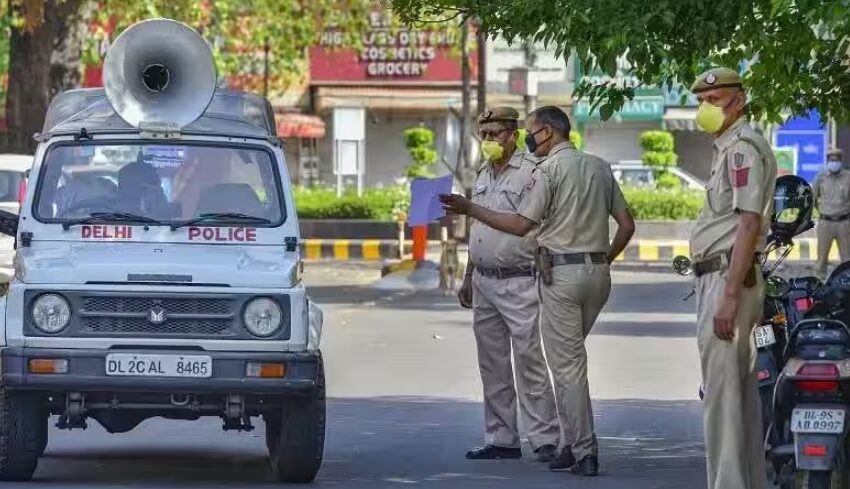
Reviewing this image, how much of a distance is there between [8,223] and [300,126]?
43.7 meters

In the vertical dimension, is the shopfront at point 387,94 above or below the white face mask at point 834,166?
above

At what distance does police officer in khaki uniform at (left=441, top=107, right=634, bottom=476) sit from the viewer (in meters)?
10.8

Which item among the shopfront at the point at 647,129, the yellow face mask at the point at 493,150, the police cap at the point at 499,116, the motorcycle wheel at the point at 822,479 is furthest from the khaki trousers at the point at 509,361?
the shopfront at the point at 647,129

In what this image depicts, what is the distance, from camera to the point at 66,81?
29672mm

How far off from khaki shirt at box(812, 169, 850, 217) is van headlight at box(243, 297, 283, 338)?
19358 millimetres

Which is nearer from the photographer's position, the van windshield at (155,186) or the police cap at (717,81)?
the police cap at (717,81)

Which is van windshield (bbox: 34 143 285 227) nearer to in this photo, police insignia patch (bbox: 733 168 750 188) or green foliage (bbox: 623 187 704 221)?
police insignia patch (bbox: 733 168 750 188)

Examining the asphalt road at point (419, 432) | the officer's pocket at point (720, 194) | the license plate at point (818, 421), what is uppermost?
the officer's pocket at point (720, 194)

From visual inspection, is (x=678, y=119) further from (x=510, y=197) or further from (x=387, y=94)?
(x=510, y=197)

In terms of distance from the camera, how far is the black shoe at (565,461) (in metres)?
10.9

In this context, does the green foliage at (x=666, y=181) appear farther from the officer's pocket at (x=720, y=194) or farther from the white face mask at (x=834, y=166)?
the officer's pocket at (x=720, y=194)

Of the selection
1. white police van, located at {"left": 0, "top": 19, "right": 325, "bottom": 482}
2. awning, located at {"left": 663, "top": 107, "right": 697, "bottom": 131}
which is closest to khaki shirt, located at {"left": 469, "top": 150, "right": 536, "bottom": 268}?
white police van, located at {"left": 0, "top": 19, "right": 325, "bottom": 482}

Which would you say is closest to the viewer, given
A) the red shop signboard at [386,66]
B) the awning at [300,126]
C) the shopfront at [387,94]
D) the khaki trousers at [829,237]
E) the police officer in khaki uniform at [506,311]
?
the police officer in khaki uniform at [506,311]

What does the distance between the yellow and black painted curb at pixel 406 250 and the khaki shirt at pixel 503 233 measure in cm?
2463
